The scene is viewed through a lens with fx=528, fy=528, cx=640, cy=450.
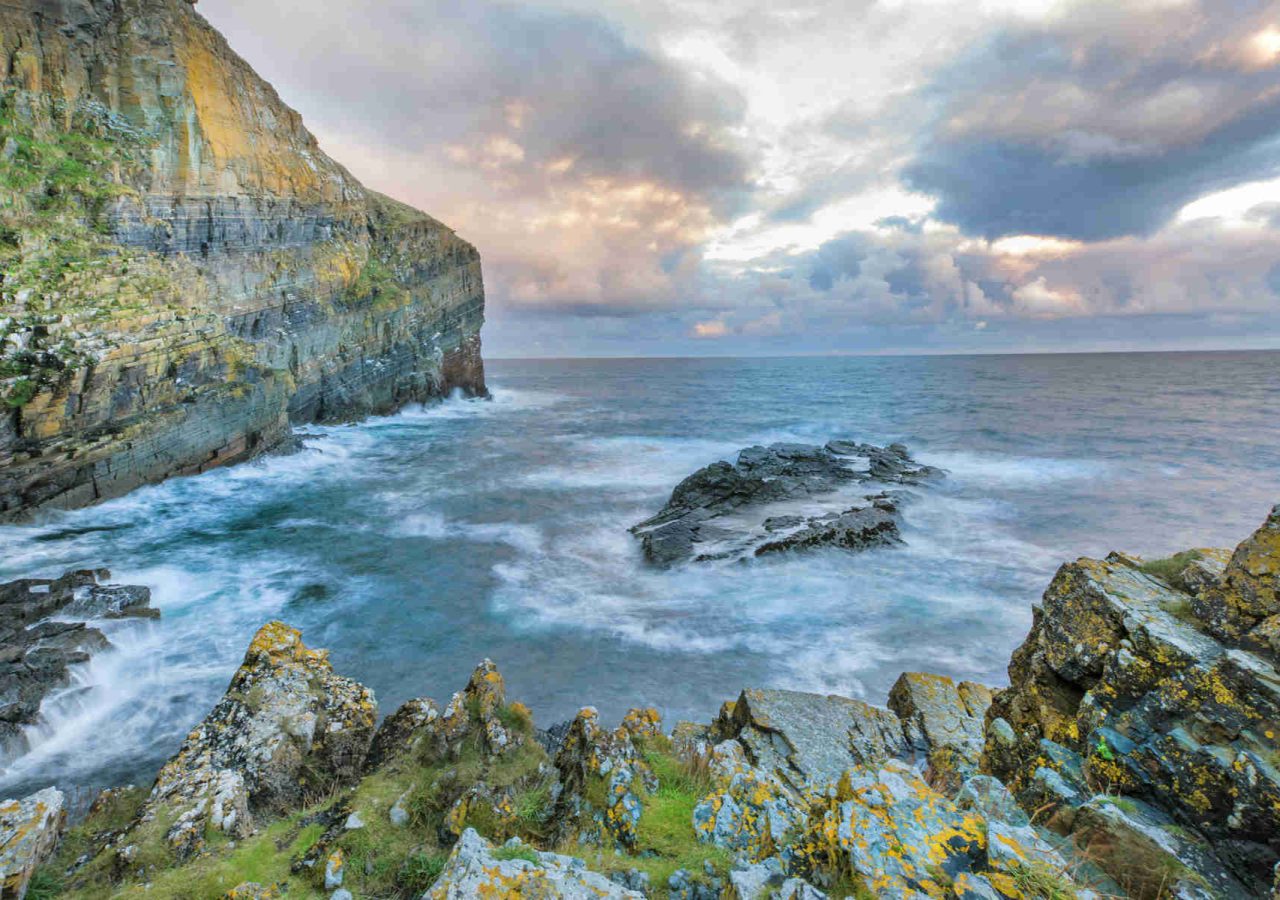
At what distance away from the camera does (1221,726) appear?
3906 mm

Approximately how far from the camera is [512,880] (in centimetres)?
317

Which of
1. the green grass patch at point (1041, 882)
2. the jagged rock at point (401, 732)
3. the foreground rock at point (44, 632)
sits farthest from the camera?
the foreground rock at point (44, 632)

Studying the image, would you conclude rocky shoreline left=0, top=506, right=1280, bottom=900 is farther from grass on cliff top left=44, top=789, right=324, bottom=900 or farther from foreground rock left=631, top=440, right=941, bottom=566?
foreground rock left=631, top=440, right=941, bottom=566

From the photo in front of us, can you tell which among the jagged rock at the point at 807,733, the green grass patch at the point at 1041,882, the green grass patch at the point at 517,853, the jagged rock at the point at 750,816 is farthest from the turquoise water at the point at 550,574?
the green grass patch at the point at 1041,882

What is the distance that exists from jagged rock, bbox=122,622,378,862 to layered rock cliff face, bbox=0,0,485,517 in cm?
2162

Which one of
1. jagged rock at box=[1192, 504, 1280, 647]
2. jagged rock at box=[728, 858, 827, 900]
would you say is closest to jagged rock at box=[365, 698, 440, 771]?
jagged rock at box=[728, 858, 827, 900]

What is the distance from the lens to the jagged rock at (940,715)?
6.93m

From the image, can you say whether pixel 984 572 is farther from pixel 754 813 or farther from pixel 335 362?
pixel 335 362

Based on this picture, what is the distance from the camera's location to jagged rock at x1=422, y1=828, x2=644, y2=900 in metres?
3.09

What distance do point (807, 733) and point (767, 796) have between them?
3.67 meters

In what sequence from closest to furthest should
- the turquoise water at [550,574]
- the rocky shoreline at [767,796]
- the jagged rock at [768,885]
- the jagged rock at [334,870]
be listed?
the jagged rock at [768,885] < the rocky shoreline at [767,796] < the jagged rock at [334,870] < the turquoise water at [550,574]

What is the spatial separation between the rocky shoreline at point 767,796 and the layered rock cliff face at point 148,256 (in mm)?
Result: 23020

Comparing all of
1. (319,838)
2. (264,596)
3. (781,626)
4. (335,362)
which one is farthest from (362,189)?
(319,838)

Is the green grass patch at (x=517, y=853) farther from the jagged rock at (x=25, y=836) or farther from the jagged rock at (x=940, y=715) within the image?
the jagged rock at (x=940, y=715)
